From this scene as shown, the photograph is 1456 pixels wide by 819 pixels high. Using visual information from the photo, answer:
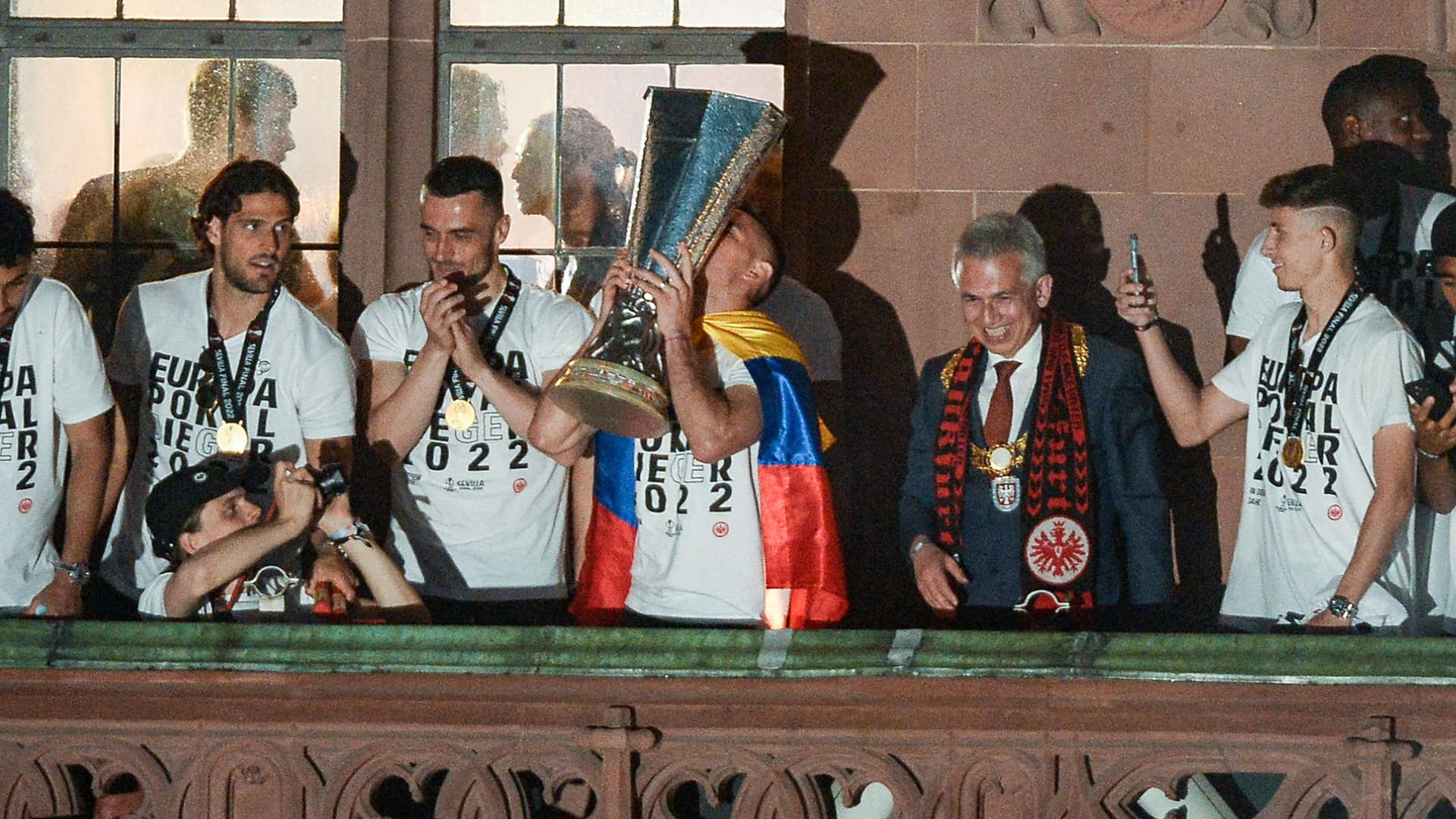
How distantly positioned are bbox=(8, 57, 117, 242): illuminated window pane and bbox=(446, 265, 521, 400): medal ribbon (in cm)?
244

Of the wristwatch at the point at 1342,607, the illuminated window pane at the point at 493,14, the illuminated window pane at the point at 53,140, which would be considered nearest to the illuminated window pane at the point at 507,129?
the illuminated window pane at the point at 493,14

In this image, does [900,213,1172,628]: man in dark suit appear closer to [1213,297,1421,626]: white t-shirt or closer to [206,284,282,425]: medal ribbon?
[1213,297,1421,626]: white t-shirt

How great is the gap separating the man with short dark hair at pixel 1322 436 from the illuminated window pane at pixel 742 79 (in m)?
2.27

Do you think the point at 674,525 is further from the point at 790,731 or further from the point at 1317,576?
the point at 1317,576

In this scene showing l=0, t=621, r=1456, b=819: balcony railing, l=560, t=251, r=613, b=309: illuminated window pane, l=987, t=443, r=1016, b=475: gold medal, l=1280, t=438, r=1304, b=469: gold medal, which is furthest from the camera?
l=560, t=251, r=613, b=309: illuminated window pane

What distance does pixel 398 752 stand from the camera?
15.6ft

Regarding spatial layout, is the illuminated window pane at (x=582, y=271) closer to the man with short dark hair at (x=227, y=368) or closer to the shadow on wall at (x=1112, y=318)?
the shadow on wall at (x=1112, y=318)

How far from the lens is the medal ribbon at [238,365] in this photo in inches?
251

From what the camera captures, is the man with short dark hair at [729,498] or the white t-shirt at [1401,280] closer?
the man with short dark hair at [729,498]

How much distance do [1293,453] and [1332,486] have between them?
5.7 inches

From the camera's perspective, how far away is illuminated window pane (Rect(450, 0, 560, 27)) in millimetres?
8328

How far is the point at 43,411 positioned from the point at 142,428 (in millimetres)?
313

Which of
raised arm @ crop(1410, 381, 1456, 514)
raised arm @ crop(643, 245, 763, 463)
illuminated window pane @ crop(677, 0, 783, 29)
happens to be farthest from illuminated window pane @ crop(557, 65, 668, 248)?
raised arm @ crop(1410, 381, 1456, 514)

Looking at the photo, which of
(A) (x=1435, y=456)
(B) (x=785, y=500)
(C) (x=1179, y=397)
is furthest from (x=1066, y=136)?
(B) (x=785, y=500)
